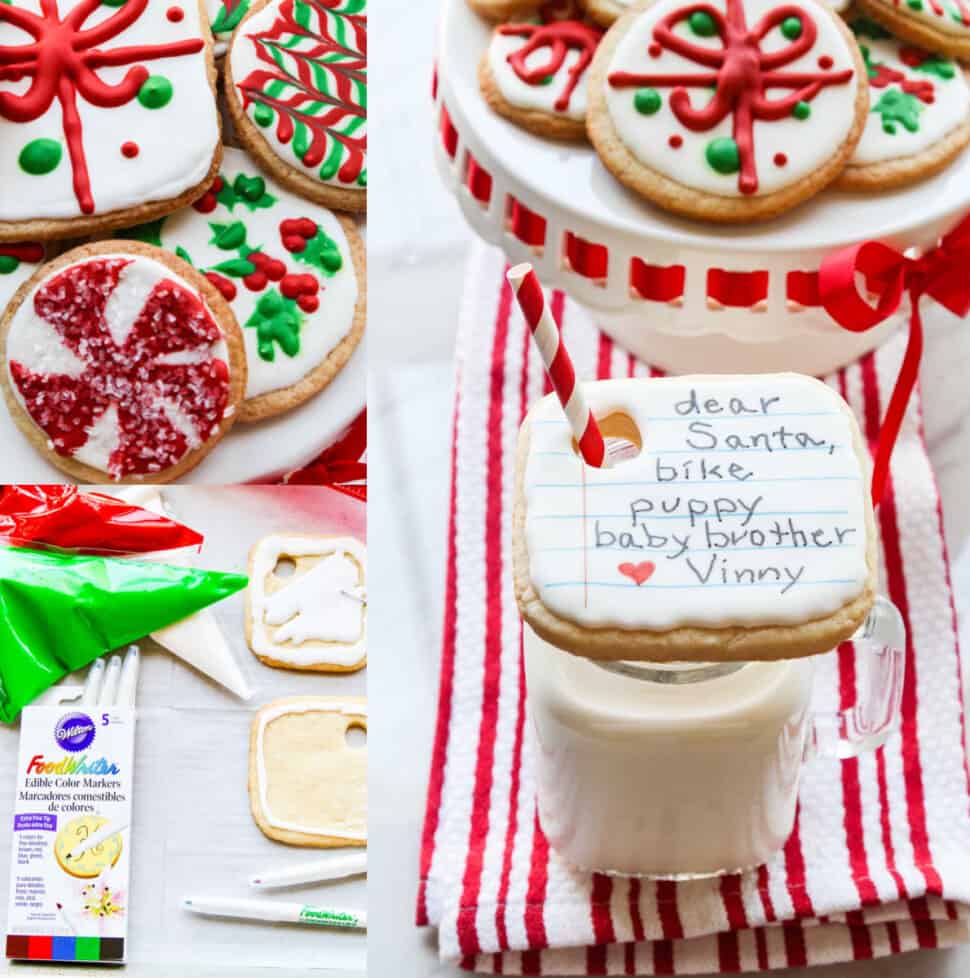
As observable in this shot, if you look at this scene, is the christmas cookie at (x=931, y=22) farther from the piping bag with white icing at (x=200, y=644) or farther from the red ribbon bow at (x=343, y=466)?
the piping bag with white icing at (x=200, y=644)

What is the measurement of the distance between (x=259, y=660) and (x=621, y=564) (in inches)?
12.7

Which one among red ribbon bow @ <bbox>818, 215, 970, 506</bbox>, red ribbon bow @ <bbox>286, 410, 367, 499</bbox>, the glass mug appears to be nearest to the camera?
the glass mug

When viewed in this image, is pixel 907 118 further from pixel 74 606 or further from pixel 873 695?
pixel 74 606

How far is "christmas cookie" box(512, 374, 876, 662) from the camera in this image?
445mm

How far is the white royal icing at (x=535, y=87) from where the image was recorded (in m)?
0.67

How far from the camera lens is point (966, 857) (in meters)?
0.63

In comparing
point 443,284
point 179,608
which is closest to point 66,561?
point 179,608

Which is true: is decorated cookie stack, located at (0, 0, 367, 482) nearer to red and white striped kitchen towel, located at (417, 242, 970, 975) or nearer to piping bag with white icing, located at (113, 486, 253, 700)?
piping bag with white icing, located at (113, 486, 253, 700)

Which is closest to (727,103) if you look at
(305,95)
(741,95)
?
(741,95)

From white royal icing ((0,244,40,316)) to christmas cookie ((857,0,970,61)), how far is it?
45 cm

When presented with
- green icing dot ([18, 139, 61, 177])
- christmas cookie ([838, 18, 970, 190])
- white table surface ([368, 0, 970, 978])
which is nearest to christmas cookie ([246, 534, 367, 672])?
white table surface ([368, 0, 970, 978])

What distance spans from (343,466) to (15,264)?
0.20 m

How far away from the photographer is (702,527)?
0.46 metres

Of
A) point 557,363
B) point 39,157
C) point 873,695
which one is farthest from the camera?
point 39,157
